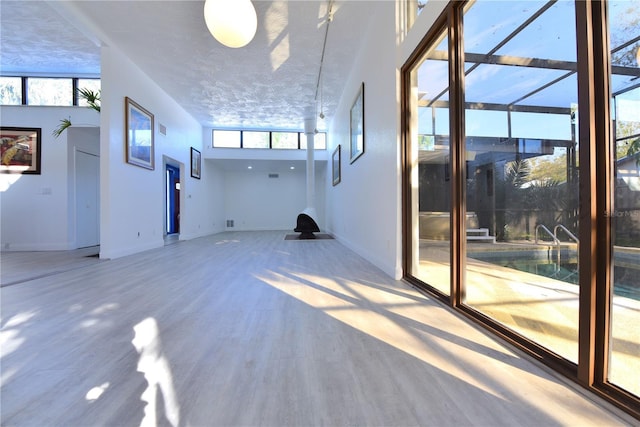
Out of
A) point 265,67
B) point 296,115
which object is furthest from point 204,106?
point 265,67

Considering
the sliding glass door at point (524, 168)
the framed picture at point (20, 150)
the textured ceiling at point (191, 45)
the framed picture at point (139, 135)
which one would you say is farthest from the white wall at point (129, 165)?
the sliding glass door at point (524, 168)

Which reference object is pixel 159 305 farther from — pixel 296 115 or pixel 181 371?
pixel 296 115

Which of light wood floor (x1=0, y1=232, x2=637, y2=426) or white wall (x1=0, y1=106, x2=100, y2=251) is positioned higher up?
white wall (x1=0, y1=106, x2=100, y2=251)

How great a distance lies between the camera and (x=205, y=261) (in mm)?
4305

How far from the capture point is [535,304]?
6.77 feet

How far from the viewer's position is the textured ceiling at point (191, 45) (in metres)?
3.75

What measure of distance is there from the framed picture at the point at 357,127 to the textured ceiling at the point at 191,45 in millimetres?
739

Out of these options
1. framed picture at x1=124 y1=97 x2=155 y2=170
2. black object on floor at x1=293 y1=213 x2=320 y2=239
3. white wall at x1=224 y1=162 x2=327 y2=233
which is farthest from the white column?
framed picture at x1=124 y1=97 x2=155 y2=170

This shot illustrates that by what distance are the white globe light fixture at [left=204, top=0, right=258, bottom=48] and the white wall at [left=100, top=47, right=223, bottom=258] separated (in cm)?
283

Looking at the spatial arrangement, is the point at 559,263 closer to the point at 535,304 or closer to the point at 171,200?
the point at 535,304

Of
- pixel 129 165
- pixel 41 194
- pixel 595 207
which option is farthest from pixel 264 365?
pixel 41 194

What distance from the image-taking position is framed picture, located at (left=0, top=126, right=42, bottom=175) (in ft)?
18.3

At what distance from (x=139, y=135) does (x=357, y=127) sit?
397 centimetres

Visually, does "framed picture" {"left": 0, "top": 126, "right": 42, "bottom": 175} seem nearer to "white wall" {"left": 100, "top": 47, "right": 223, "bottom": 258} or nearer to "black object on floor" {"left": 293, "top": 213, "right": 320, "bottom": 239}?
"white wall" {"left": 100, "top": 47, "right": 223, "bottom": 258}
